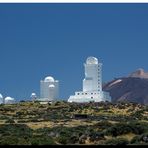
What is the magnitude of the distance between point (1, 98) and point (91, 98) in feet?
58.7

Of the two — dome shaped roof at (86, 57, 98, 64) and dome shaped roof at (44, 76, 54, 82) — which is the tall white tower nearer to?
dome shaped roof at (86, 57, 98, 64)

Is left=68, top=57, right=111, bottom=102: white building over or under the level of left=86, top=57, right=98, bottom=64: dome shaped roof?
under

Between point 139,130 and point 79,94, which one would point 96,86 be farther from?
point 139,130

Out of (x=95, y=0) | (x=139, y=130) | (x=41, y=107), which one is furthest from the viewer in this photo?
(x=41, y=107)

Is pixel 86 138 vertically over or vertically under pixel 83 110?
under

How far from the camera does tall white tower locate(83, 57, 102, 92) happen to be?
311 feet

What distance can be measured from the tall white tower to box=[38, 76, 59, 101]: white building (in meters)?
5.51

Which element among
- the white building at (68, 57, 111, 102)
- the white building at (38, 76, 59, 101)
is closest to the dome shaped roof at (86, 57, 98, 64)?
the white building at (68, 57, 111, 102)

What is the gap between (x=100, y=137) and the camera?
73.8 feet

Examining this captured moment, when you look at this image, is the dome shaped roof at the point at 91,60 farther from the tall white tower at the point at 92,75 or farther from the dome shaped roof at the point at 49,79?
the dome shaped roof at the point at 49,79

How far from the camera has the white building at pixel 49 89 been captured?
3802 inches


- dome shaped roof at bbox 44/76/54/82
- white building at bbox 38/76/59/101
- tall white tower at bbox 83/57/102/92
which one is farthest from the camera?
dome shaped roof at bbox 44/76/54/82

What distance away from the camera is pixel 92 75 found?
95812mm

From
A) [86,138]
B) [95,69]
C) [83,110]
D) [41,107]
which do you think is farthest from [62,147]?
[95,69]
